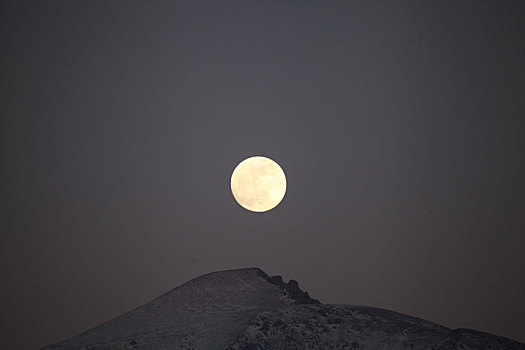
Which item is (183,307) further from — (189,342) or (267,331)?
(267,331)

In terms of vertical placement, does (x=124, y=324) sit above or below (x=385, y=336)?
below

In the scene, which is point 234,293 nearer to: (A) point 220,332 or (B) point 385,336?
Answer: (A) point 220,332

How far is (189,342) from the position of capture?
74375mm

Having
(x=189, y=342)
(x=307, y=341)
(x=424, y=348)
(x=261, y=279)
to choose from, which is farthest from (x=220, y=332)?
(x=261, y=279)

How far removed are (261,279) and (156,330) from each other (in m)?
34.4

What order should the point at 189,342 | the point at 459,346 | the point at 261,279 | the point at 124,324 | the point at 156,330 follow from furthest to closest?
the point at 261,279
the point at 124,324
the point at 156,330
the point at 189,342
the point at 459,346

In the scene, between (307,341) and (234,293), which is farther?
(234,293)

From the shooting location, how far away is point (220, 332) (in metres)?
75.1

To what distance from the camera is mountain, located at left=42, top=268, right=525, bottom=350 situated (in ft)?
216

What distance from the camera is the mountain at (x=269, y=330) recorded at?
65938 millimetres

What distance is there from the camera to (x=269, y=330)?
69.8 meters

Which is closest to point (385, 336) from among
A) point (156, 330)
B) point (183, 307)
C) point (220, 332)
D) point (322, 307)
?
point (322, 307)

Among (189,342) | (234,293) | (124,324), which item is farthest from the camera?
(234,293)

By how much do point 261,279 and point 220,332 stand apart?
39.4m
